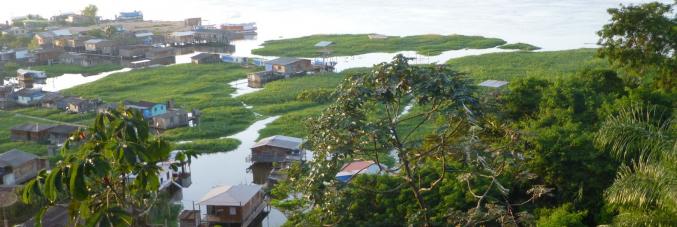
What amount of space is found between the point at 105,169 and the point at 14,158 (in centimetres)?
1814

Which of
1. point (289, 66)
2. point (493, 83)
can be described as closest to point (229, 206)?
point (493, 83)

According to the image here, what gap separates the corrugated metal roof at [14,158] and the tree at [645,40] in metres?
16.2

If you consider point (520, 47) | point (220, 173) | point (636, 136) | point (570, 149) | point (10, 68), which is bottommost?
point (220, 173)

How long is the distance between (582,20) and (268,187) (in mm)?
46140

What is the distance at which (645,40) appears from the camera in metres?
17.2

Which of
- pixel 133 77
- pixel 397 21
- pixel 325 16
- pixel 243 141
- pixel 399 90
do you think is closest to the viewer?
pixel 399 90

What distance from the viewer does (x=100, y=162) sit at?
398 cm

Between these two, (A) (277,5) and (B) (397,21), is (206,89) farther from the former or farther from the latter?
(A) (277,5)

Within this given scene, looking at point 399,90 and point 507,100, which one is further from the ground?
point 399,90

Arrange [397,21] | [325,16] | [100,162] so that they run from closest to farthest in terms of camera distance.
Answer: [100,162] → [397,21] → [325,16]

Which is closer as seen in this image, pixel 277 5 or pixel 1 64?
pixel 1 64

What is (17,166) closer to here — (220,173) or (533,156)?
(220,173)

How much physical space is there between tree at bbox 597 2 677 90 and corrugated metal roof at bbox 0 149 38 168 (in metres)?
16.2

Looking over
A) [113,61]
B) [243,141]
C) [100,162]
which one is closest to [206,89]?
[243,141]
